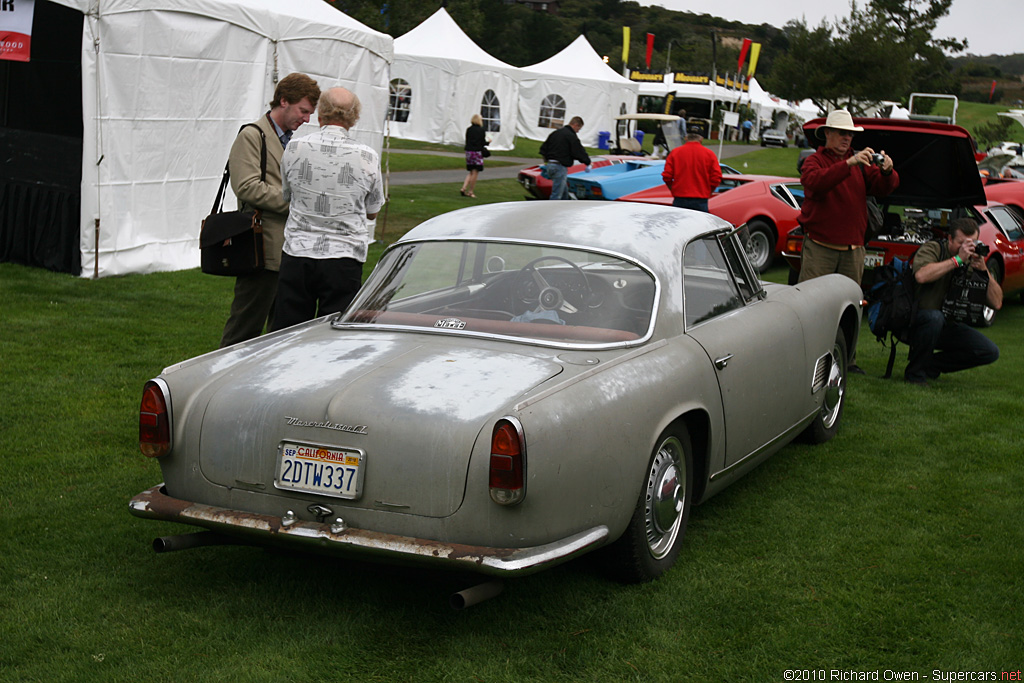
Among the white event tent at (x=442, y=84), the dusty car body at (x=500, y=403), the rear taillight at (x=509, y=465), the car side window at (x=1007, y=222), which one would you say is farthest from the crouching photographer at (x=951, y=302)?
the white event tent at (x=442, y=84)

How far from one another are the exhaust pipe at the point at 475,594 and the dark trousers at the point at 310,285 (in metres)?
2.45

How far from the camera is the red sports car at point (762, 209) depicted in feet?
41.7

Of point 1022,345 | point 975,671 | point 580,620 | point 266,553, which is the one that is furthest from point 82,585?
point 1022,345

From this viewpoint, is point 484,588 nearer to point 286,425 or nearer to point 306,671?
point 306,671

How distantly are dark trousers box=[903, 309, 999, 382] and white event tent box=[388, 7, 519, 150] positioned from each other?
1017 inches

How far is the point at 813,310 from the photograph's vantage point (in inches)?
218

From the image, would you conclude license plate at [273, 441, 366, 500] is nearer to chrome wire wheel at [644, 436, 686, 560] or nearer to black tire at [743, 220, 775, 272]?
chrome wire wheel at [644, 436, 686, 560]

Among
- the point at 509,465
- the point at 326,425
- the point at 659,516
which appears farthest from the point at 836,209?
the point at 326,425

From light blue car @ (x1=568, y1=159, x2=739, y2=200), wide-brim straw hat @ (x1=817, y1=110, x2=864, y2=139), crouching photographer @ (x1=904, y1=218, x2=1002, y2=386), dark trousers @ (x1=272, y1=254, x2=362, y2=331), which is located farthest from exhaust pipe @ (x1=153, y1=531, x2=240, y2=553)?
light blue car @ (x1=568, y1=159, x2=739, y2=200)

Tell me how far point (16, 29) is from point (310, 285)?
634cm

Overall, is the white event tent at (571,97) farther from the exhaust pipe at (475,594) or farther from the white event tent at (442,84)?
the exhaust pipe at (475,594)

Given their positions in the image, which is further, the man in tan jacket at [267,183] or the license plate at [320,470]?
the man in tan jacket at [267,183]

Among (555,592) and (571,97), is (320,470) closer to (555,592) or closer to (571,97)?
(555,592)

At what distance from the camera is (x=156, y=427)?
3609 mm
